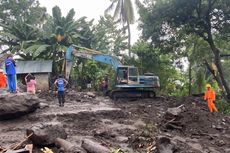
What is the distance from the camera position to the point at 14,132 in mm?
12266

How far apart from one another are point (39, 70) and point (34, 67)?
72 centimetres

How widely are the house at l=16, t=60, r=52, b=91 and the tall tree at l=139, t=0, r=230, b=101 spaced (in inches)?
283

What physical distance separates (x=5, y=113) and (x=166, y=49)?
563 inches

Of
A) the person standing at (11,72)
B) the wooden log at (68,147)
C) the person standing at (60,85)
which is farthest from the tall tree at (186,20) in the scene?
the wooden log at (68,147)

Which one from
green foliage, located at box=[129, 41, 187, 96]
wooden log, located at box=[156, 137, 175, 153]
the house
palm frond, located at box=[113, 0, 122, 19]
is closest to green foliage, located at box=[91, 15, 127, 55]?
palm frond, located at box=[113, 0, 122, 19]

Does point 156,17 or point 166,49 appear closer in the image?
point 156,17

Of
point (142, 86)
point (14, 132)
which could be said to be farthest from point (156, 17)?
point (14, 132)

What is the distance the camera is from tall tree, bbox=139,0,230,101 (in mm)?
22969

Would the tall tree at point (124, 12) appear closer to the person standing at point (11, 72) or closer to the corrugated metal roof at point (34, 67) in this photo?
the corrugated metal roof at point (34, 67)

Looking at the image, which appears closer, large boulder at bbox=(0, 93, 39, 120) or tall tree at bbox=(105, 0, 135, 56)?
large boulder at bbox=(0, 93, 39, 120)

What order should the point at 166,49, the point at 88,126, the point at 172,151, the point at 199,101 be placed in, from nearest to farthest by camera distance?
the point at 172,151 < the point at 88,126 < the point at 199,101 < the point at 166,49

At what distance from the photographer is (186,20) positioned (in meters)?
23.8

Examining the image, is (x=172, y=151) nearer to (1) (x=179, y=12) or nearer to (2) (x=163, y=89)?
(1) (x=179, y=12)

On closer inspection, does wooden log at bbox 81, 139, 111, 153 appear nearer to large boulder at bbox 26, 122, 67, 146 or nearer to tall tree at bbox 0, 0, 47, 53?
large boulder at bbox 26, 122, 67, 146
